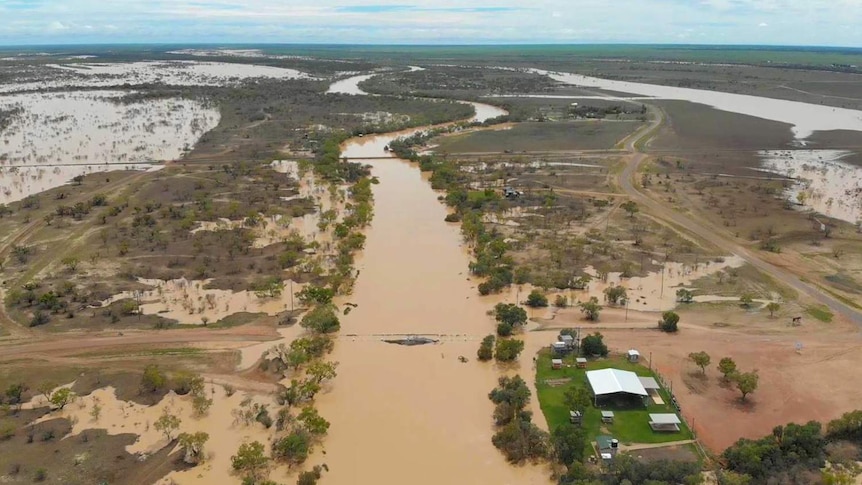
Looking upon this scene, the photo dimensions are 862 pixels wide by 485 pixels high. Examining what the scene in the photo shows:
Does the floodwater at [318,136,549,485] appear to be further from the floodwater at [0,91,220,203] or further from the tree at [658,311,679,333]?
the floodwater at [0,91,220,203]

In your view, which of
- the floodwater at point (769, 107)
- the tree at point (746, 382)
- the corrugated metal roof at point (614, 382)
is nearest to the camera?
the corrugated metal roof at point (614, 382)

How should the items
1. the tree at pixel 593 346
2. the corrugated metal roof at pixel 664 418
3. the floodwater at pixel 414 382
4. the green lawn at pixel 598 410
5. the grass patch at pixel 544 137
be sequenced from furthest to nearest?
the grass patch at pixel 544 137
the tree at pixel 593 346
the corrugated metal roof at pixel 664 418
the green lawn at pixel 598 410
the floodwater at pixel 414 382

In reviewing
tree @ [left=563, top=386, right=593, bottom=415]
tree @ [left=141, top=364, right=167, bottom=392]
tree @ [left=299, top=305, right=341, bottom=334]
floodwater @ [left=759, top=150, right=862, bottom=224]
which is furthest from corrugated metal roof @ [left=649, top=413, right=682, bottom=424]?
floodwater @ [left=759, top=150, right=862, bottom=224]

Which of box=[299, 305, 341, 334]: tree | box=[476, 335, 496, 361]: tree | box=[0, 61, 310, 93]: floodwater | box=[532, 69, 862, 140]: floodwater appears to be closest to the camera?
box=[476, 335, 496, 361]: tree

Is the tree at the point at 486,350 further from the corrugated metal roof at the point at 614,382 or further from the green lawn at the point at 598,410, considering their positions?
the corrugated metal roof at the point at 614,382

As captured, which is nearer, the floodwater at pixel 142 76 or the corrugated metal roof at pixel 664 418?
the corrugated metal roof at pixel 664 418

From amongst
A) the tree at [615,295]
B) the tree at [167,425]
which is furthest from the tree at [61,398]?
the tree at [615,295]

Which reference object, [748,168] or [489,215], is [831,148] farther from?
[489,215]

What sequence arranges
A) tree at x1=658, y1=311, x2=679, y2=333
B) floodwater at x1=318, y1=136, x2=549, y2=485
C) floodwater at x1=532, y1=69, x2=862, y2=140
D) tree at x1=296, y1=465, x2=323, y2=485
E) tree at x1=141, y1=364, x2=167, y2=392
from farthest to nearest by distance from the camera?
floodwater at x1=532, y1=69, x2=862, y2=140 → tree at x1=658, y1=311, x2=679, y2=333 → tree at x1=141, y1=364, x2=167, y2=392 → floodwater at x1=318, y1=136, x2=549, y2=485 → tree at x1=296, y1=465, x2=323, y2=485

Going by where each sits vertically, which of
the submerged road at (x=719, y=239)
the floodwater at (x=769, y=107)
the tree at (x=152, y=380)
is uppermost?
the floodwater at (x=769, y=107)
